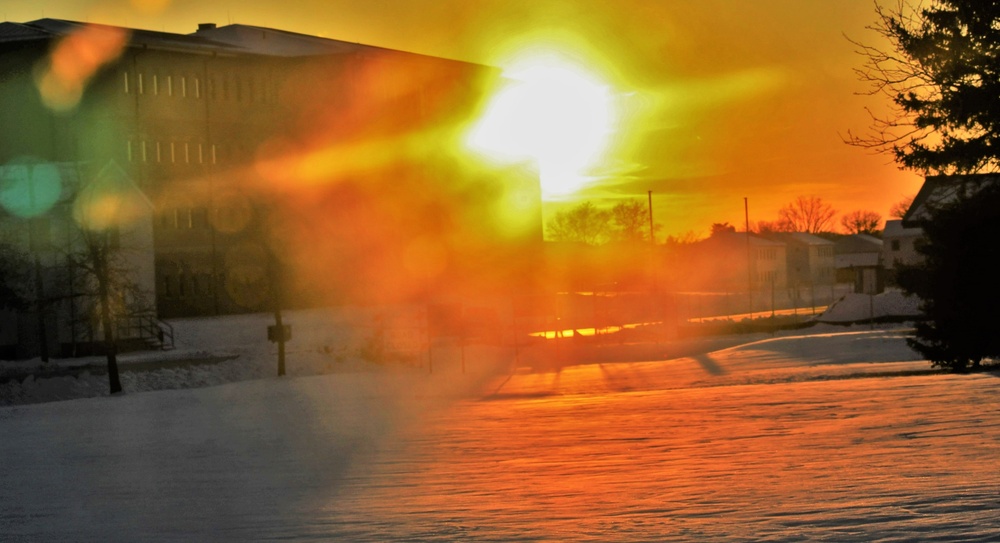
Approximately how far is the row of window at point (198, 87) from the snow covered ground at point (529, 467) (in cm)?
4246

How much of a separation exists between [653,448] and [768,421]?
119 inches

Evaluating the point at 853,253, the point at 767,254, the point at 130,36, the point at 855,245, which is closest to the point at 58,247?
the point at 130,36

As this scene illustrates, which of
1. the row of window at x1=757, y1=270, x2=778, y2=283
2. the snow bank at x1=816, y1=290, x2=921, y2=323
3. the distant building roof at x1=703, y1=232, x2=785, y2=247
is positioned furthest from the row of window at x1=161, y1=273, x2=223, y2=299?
the row of window at x1=757, y1=270, x2=778, y2=283

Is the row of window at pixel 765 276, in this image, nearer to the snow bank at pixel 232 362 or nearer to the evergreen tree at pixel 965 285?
the snow bank at pixel 232 362

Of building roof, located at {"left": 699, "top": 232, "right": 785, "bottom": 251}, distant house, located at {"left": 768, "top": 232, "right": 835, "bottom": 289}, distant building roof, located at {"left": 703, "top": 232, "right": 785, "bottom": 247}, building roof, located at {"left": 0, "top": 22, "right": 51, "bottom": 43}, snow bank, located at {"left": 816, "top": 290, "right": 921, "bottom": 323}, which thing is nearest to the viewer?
snow bank, located at {"left": 816, "top": 290, "right": 921, "bottom": 323}

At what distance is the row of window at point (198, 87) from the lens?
2650 inches

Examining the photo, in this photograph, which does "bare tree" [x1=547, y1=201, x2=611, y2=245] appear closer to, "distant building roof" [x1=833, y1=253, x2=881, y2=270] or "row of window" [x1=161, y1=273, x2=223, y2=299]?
"distant building roof" [x1=833, y1=253, x2=881, y2=270]

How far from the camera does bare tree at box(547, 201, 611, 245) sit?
16912 centimetres

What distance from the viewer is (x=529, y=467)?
13.9 m

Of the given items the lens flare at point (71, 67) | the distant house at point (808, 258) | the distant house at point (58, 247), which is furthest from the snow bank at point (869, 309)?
the distant house at point (808, 258)

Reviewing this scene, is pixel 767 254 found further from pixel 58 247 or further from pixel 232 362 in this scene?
pixel 58 247

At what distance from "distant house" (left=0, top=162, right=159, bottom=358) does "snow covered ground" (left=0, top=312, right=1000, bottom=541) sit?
20974 mm

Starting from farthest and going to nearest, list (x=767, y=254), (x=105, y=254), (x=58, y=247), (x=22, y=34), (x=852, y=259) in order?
(x=852, y=259)
(x=767, y=254)
(x=22, y=34)
(x=58, y=247)
(x=105, y=254)

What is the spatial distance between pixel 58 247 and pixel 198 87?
83.1ft
